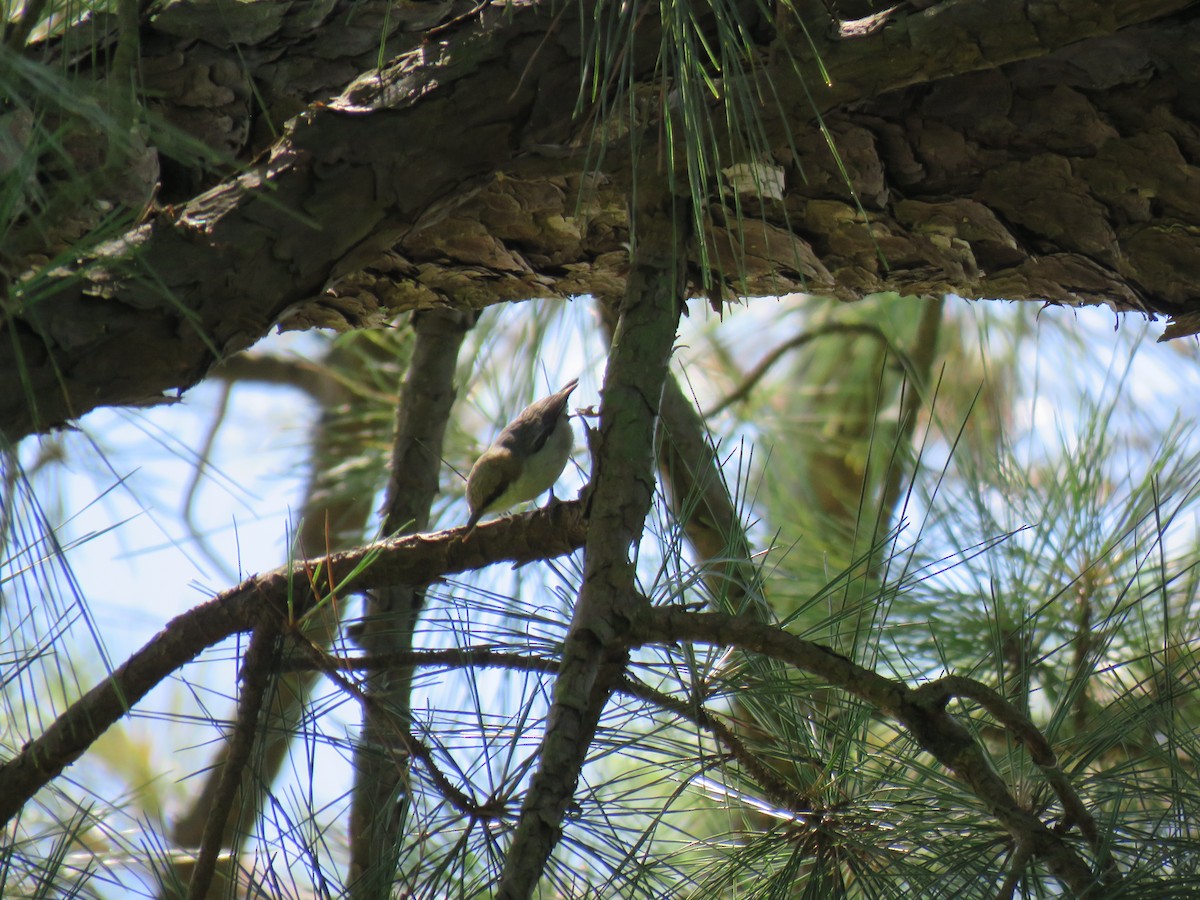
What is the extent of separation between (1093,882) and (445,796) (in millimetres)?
483

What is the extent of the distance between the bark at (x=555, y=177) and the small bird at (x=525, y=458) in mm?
178

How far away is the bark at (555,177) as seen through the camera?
0.85 m

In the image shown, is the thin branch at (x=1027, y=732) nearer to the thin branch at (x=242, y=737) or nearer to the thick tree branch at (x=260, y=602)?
the thick tree branch at (x=260, y=602)

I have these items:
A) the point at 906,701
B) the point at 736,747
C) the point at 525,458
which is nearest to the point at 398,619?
the point at 525,458

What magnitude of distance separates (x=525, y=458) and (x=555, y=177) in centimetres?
29

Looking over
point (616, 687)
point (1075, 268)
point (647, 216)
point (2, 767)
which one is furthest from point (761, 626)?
point (2, 767)

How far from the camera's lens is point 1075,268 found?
3.62 ft

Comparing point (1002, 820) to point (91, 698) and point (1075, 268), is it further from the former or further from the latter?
point (91, 698)

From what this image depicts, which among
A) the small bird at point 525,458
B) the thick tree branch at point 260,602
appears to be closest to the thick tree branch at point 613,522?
the thick tree branch at point 260,602

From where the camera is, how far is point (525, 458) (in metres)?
1.16

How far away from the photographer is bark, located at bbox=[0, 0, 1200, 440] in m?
0.85

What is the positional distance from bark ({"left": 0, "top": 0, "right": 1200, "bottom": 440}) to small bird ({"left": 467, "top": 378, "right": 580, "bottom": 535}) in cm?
18

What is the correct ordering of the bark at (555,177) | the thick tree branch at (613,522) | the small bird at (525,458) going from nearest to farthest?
the thick tree branch at (613,522)
the bark at (555,177)
the small bird at (525,458)

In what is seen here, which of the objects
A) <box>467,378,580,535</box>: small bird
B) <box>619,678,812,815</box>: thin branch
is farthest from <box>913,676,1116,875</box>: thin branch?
<box>467,378,580,535</box>: small bird
